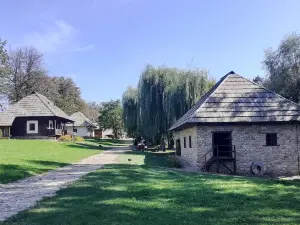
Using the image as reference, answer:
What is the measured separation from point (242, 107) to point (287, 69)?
1269 cm

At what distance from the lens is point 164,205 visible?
282 inches

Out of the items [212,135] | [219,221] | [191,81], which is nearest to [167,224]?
[219,221]

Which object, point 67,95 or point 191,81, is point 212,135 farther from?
point 67,95

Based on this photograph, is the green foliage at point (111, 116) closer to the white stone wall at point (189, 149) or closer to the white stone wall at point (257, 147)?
the white stone wall at point (189, 149)

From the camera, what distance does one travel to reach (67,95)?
71750 mm

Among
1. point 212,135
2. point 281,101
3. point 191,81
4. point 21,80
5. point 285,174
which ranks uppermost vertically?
point 21,80

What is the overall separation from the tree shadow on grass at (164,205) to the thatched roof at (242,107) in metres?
7.49

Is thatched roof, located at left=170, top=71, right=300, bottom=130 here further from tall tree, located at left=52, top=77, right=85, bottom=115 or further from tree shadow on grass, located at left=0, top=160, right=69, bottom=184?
tall tree, located at left=52, top=77, right=85, bottom=115

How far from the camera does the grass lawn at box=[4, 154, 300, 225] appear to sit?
6.04 m

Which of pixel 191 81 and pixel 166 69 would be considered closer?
pixel 191 81

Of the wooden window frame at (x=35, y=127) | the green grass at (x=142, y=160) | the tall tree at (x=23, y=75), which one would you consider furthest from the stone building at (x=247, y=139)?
the tall tree at (x=23, y=75)

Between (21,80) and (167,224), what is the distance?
5402 cm

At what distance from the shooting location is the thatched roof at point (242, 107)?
56.5 ft

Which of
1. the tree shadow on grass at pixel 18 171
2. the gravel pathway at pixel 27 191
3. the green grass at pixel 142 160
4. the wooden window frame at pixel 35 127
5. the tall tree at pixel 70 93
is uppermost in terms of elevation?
the tall tree at pixel 70 93
